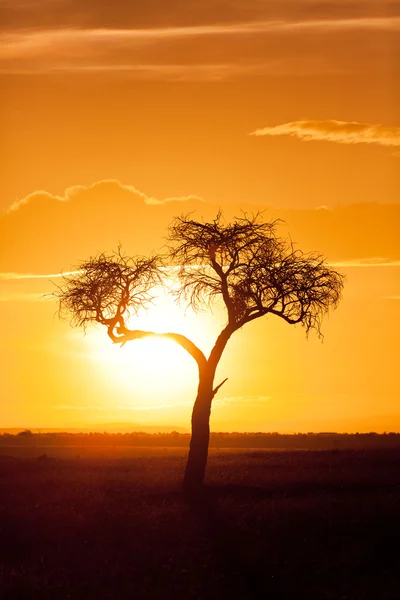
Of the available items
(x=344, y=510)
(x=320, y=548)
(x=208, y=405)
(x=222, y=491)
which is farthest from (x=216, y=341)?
(x=320, y=548)

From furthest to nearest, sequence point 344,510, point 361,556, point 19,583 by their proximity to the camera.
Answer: point 344,510 → point 361,556 → point 19,583

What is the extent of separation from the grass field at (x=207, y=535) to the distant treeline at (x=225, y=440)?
118ft

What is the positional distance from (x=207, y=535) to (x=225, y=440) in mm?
58205

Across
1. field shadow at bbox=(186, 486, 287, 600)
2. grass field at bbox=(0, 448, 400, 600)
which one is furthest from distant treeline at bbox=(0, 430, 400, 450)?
field shadow at bbox=(186, 486, 287, 600)

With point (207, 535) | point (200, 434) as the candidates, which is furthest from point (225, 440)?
point (207, 535)

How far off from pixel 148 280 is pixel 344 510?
12033mm

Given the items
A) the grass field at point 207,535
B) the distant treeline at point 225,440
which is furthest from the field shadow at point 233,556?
the distant treeline at point 225,440

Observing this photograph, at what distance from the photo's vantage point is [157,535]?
2784 cm

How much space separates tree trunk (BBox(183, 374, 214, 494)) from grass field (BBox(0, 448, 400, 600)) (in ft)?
2.50

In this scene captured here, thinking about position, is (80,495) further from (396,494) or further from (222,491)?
(396,494)

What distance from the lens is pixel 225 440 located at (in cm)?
8612

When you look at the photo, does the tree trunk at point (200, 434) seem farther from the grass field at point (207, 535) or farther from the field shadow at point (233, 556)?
the field shadow at point (233, 556)

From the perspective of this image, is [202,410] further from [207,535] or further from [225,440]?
[225,440]

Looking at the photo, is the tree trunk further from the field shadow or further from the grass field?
the field shadow
